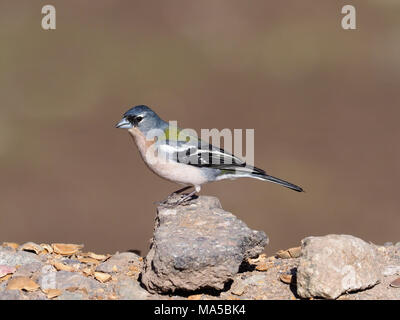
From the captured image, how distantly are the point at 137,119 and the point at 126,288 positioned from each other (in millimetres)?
1965

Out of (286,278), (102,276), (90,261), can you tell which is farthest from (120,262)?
(286,278)

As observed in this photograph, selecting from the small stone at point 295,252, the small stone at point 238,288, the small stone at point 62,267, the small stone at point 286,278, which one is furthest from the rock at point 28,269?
the small stone at point 295,252

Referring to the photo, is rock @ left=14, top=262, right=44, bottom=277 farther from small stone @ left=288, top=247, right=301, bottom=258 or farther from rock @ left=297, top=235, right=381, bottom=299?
small stone @ left=288, top=247, right=301, bottom=258

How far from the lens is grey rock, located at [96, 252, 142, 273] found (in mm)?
6223

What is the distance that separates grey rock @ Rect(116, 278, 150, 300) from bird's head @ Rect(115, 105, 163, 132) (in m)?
1.77

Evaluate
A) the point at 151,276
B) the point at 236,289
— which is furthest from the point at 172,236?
the point at 236,289

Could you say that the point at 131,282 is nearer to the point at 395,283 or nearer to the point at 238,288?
the point at 238,288

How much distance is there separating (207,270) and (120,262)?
142cm

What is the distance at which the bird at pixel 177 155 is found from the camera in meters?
6.80

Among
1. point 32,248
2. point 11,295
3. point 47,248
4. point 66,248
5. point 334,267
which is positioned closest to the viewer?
point 334,267

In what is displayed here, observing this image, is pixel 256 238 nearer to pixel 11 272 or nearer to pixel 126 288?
pixel 126 288

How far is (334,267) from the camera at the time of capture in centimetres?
525

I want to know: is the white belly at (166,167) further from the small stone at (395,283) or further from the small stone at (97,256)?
the small stone at (395,283)

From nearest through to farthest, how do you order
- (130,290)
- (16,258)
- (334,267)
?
(334,267) → (130,290) → (16,258)
